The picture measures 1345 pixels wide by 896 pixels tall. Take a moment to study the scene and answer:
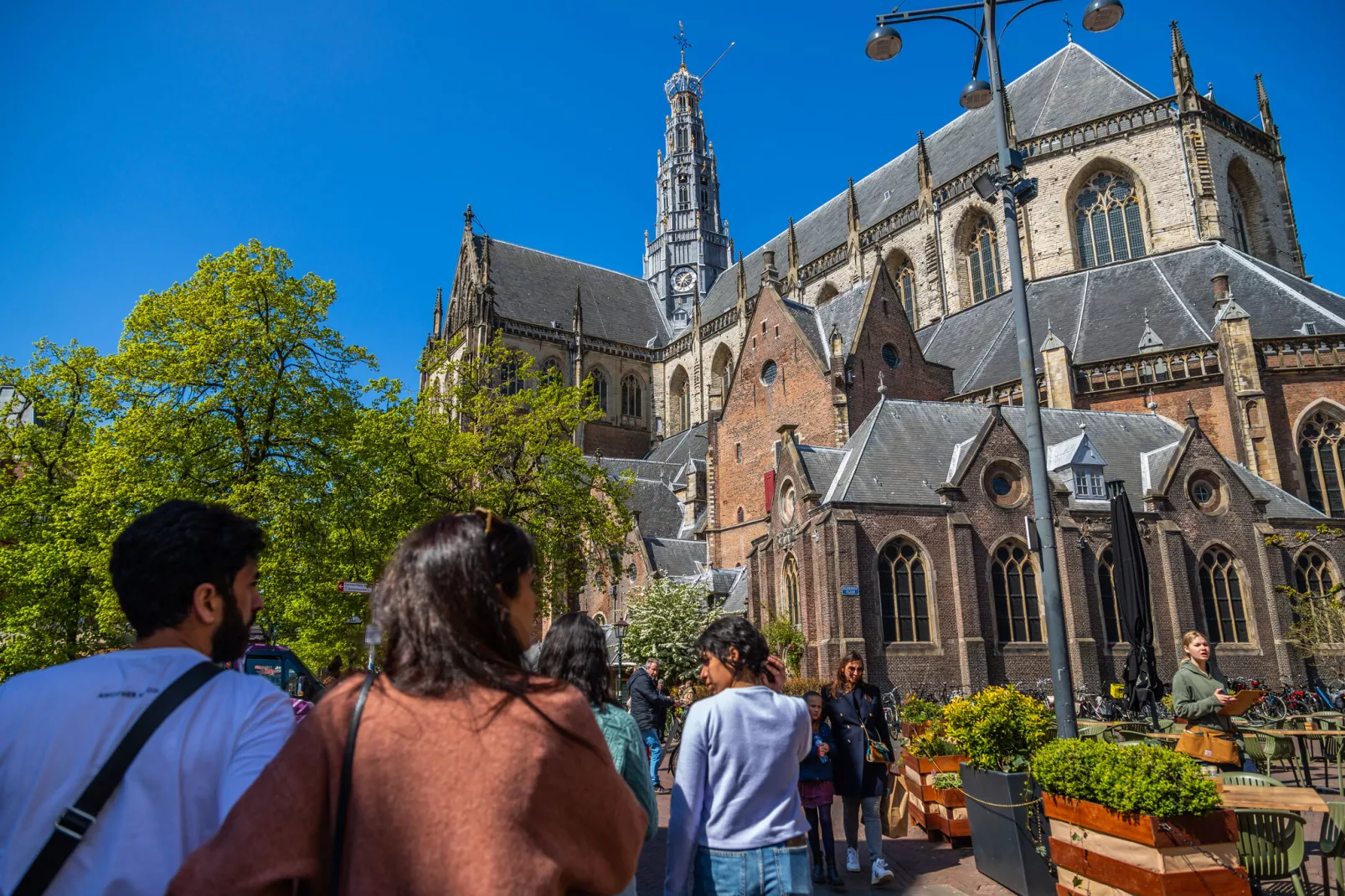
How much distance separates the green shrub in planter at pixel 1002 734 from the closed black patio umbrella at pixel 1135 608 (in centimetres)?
446

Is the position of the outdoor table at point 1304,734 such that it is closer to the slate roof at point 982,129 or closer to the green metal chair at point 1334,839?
the green metal chair at point 1334,839

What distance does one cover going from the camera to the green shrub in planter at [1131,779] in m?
4.70

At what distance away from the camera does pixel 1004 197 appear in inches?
357

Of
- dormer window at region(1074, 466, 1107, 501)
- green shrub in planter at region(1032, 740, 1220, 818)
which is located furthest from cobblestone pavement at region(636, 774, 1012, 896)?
dormer window at region(1074, 466, 1107, 501)

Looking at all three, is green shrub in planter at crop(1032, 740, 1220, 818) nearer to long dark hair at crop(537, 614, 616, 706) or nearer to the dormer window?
long dark hair at crop(537, 614, 616, 706)

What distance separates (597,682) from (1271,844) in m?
4.24

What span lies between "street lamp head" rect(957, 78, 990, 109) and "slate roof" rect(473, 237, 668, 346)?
4277 centimetres

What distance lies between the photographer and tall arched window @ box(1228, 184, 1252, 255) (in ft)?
109

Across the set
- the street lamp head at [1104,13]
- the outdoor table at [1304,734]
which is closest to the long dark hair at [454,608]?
the outdoor table at [1304,734]

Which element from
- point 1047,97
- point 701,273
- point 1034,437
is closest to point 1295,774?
point 1034,437

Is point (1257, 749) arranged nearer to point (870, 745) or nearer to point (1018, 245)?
point (870, 745)

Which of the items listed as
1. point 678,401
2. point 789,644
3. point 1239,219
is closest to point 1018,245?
point 789,644

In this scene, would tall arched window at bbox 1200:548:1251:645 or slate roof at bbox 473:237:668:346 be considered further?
slate roof at bbox 473:237:668:346

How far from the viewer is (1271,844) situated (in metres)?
4.88
